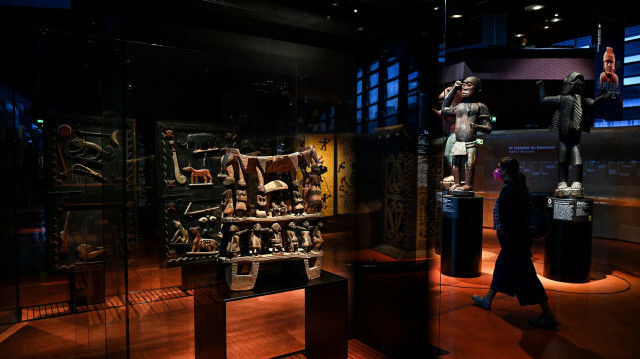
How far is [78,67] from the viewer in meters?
3.29

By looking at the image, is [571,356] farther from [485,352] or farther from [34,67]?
[34,67]

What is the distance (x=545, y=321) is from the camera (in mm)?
3461

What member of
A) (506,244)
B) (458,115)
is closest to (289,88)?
(506,244)

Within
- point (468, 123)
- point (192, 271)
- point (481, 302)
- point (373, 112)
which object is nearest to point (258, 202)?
point (373, 112)

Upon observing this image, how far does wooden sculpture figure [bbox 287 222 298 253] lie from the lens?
2.57 meters

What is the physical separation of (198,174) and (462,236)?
3.25 metres

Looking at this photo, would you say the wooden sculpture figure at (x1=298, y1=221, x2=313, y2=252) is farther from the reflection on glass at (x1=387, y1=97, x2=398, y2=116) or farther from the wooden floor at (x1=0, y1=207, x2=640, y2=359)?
the reflection on glass at (x1=387, y1=97, x2=398, y2=116)

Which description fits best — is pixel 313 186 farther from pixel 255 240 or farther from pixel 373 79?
pixel 373 79

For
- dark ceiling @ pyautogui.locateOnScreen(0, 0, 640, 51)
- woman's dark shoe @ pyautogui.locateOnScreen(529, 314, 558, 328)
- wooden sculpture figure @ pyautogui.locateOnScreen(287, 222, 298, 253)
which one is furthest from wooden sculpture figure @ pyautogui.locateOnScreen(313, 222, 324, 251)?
woman's dark shoe @ pyautogui.locateOnScreen(529, 314, 558, 328)

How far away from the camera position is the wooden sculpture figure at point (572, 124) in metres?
4.99

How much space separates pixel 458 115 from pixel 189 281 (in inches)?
151

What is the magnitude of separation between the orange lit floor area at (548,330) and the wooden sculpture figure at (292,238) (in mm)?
1018

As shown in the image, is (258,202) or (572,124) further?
(572,124)

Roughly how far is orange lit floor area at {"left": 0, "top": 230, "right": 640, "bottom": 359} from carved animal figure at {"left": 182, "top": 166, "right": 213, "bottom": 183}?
0.91 meters
